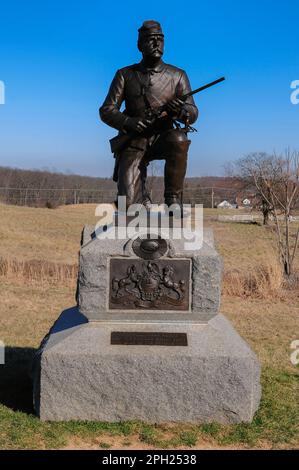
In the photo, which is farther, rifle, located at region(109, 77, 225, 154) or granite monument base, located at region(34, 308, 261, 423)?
rifle, located at region(109, 77, 225, 154)

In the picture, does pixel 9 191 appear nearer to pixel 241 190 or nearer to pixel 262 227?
pixel 241 190

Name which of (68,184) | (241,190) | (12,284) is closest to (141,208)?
(12,284)

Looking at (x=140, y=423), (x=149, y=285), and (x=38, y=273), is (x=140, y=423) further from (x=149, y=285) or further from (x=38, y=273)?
(x=38, y=273)

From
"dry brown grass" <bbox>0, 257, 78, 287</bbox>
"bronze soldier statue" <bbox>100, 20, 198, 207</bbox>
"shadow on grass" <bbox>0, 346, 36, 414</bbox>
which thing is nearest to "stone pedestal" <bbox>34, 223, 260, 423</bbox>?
"shadow on grass" <bbox>0, 346, 36, 414</bbox>

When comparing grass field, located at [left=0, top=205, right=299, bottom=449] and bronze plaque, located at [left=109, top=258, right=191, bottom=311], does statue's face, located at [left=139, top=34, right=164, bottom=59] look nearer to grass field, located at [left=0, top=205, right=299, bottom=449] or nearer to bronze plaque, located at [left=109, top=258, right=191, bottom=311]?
bronze plaque, located at [left=109, top=258, right=191, bottom=311]

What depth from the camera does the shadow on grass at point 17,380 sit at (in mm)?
4368

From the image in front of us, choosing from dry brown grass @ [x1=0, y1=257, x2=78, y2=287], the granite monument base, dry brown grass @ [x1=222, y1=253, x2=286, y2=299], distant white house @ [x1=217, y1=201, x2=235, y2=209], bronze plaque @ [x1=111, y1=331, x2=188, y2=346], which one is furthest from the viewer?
distant white house @ [x1=217, y1=201, x2=235, y2=209]

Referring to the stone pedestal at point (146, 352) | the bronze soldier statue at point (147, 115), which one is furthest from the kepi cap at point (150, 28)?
the stone pedestal at point (146, 352)

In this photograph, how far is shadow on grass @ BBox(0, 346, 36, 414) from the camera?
437 cm

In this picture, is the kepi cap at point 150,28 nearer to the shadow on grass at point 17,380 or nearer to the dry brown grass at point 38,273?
the shadow on grass at point 17,380

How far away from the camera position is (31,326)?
743 centimetres

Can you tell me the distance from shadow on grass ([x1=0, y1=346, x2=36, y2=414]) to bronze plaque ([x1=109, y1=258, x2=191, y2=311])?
3.48ft

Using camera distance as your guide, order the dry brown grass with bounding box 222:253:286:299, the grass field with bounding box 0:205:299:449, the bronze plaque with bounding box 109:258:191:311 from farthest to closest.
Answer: the dry brown grass with bounding box 222:253:286:299 → the bronze plaque with bounding box 109:258:191:311 → the grass field with bounding box 0:205:299:449

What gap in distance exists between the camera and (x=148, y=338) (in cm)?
416
